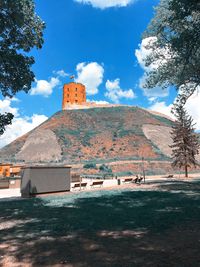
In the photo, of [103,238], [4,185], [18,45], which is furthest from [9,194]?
[103,238]

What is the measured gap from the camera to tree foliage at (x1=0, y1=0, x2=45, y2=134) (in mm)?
14391

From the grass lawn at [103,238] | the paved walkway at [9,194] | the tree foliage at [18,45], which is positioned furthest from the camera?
the paved walkway at [9,194]

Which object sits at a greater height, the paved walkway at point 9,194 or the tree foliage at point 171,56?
the tree foliage at point 171,56

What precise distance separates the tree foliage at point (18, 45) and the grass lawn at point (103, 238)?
7.20 metres

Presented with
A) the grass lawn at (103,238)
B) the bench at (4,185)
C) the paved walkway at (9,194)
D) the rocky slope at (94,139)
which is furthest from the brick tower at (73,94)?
the grass lawn at (103,238)

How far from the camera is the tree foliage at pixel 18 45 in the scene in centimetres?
1439

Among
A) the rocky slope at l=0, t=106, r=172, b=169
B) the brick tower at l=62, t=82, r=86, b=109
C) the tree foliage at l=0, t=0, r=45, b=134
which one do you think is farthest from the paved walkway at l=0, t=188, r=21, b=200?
the brick tower at l=62, t=82, r=86, b=109

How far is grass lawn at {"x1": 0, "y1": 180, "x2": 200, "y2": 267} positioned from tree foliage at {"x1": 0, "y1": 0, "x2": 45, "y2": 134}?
7.20 metres

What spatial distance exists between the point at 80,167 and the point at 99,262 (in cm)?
6747

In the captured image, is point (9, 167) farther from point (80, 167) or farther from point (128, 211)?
point (128, 211)

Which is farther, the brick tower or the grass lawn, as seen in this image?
the brick tower

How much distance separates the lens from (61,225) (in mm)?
10859

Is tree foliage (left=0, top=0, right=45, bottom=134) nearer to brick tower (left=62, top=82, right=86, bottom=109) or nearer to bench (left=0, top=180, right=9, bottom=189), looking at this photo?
bench (left=0, top=180, right=9, bottom=189)

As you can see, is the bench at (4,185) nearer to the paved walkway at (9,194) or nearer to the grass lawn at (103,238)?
the paved walkway at (9,194)
